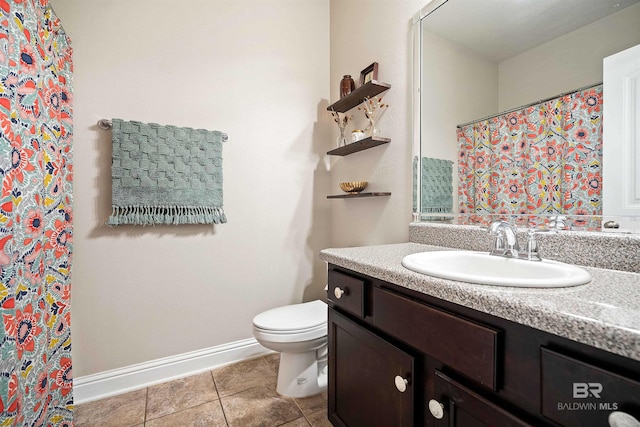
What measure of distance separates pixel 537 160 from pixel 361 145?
969 millimetres

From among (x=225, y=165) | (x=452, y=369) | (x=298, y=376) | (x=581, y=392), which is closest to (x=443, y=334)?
(x=452, y=369)

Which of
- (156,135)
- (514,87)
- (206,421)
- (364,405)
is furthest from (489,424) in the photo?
(156,135)

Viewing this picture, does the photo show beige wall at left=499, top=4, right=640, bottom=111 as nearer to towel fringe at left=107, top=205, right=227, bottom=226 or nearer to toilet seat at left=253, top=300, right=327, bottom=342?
toilet seat at left=253, top=300, right=327, bottom=342

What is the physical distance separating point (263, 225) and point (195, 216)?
470mm

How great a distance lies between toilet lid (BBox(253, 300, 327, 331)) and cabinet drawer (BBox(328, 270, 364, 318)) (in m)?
0.41

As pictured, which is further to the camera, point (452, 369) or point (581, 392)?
point (452, 369)

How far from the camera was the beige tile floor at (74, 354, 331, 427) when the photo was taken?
4.56 feet

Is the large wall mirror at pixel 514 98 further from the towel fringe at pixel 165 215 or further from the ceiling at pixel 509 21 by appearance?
the towel fringe at pixel 165 215

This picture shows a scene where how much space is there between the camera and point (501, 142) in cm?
119

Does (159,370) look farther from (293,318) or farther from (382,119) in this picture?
(382,119)

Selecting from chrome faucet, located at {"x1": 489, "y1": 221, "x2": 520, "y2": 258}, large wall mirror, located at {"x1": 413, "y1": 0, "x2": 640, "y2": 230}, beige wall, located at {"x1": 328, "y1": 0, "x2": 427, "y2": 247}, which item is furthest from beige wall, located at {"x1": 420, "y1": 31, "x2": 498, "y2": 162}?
chrome faucet, located at {"x1": 489, "y1": 221, "x2": 520, "y2": 258}

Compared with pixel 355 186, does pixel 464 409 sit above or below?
below

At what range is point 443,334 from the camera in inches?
27.8

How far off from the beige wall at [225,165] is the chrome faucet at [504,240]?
4.68 feet
